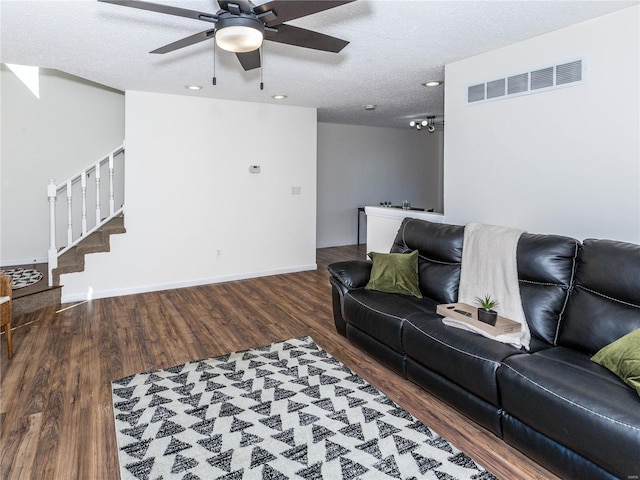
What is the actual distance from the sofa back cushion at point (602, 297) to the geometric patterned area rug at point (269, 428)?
0.93 meters

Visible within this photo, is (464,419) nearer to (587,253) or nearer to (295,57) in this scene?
(587,253)

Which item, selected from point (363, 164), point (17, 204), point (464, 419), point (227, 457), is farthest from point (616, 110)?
point (17, 204)

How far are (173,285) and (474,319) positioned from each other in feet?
13.0

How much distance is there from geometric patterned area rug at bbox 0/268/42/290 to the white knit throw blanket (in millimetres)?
4676

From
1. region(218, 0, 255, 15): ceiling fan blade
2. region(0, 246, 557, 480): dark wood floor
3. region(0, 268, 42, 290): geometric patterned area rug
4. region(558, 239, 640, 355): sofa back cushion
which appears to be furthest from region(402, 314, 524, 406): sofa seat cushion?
region(0, 268, 42, 290): geometric patterned area rug

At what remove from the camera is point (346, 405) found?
245cm

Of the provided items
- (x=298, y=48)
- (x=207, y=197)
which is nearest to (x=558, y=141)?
(x=298, y=48)

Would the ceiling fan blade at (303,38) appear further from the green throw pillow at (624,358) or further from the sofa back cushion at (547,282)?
the green throw pillow at (624,358)

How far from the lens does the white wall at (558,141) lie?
2613 millimetres

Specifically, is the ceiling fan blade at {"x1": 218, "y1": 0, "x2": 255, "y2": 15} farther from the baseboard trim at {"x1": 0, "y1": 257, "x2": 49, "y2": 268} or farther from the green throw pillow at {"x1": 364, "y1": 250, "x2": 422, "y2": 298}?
the baseboard trim at {"x1": 0, "y1": 257, "x2": 49, "y2": 268}

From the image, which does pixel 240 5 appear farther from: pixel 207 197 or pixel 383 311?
pixel 207 197

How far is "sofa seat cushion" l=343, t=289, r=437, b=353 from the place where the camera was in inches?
107

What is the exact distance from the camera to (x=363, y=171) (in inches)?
333

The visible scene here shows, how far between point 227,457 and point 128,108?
13.7ft
